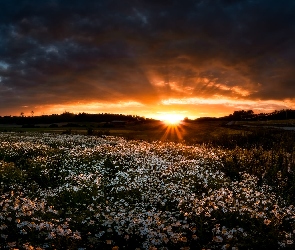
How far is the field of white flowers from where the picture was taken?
26.8 ft

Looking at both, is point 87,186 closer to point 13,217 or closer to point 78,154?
point 13,217

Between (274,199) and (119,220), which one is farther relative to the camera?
(274,199)

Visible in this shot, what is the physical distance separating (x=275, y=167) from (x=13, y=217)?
1293cm

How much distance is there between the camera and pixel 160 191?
42.4 feet

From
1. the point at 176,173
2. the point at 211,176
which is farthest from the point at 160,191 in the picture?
the point at 211,176

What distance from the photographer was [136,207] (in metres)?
10.9

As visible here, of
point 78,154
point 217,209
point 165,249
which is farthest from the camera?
point 78,154

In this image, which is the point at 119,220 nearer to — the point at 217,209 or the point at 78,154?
the point at 217,209

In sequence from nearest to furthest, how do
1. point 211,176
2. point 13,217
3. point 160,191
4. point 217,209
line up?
1. point 13,217
2. point 217,209
3. point 160,191
4. point 211,176

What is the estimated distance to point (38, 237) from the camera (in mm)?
7828

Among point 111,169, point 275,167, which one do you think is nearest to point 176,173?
point 111,169

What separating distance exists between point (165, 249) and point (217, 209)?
3347mm

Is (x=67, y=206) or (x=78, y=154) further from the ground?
(x=78, y=154)

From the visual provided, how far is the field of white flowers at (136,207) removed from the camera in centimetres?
816
